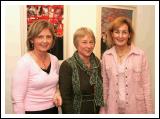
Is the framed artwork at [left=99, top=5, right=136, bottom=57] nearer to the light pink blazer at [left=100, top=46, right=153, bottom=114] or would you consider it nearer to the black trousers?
the light pink blazer at [left=100, top=46, right=153, bottom=114]

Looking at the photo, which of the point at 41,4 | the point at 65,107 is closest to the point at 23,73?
the point at 65,107

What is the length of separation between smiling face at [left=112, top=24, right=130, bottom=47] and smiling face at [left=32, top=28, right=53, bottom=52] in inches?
18.0

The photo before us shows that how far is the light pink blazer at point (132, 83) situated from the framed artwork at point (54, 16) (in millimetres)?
443

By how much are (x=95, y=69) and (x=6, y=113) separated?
710 millimetres

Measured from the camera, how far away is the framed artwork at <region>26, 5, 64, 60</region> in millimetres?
1856

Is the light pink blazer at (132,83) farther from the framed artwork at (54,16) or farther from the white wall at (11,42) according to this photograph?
the white wall at (11,42)

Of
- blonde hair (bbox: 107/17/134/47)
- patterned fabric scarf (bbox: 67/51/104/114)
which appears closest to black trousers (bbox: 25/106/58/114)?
patterned fabric scarf (bbox: 67/51/104/114)

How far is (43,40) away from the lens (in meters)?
1.54

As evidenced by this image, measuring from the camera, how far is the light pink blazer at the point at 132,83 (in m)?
1.63

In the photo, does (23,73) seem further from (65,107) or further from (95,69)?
(95,69)

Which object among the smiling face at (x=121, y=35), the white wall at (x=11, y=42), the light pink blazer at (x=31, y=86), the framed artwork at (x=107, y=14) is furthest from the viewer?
the framed artwork at (x=107, y=14)

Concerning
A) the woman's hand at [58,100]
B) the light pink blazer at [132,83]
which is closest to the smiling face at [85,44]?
the light pink blazer at [132,83]

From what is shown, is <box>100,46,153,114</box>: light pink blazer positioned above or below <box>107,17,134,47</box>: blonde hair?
below

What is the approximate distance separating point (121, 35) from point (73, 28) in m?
0.49
